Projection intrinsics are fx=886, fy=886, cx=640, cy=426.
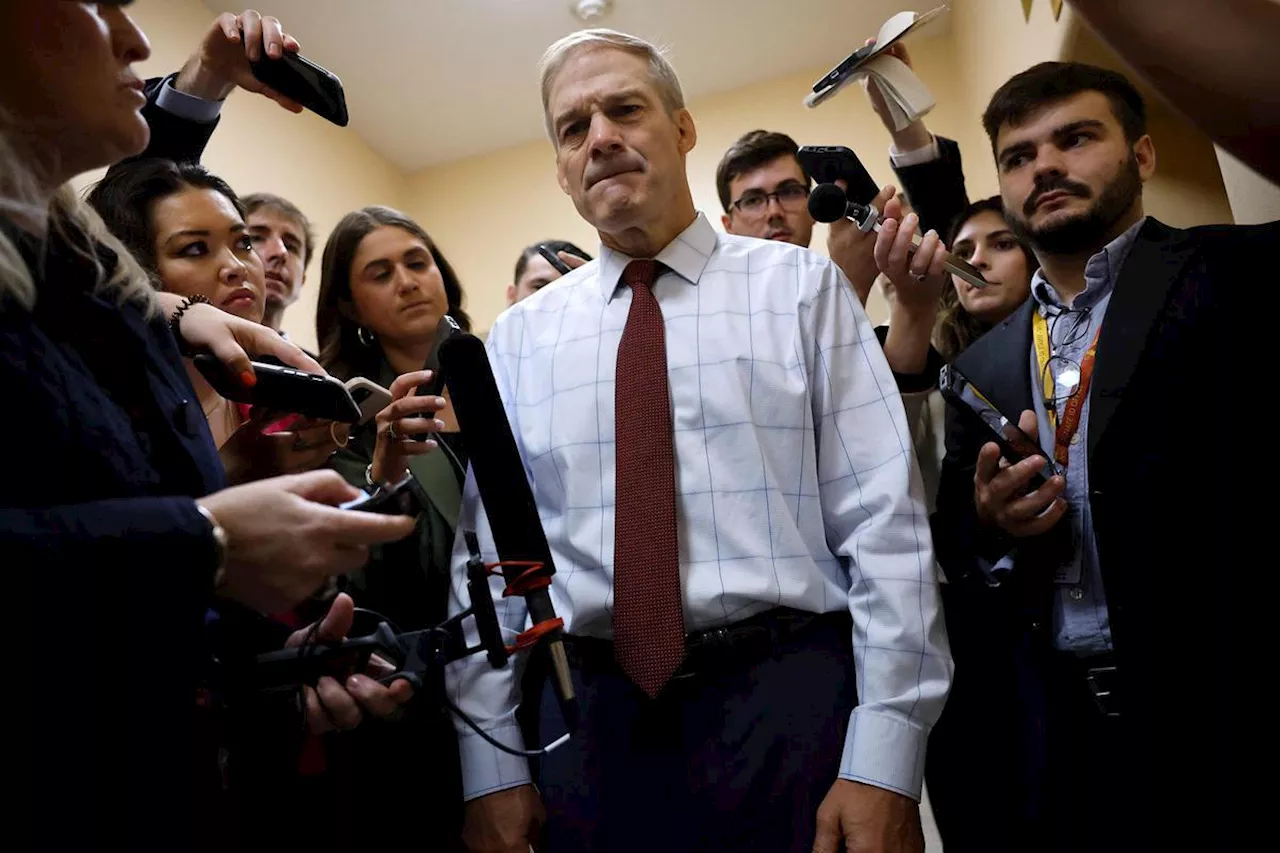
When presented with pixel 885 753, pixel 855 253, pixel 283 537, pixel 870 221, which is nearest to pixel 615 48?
pixel 870 221

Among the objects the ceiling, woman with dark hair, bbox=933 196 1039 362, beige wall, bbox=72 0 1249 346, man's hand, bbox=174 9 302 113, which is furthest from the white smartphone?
the ceiling

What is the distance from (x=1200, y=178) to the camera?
1982 mm

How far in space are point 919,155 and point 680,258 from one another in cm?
73

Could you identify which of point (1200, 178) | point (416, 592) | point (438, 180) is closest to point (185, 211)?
point (416, 592)

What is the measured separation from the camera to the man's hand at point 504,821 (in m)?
1.01

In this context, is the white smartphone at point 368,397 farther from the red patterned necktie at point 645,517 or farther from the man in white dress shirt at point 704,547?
the red patterned necktie at point 645,517

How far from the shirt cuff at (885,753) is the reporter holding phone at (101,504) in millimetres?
525

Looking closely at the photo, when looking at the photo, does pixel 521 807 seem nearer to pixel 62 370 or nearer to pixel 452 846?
pixel 452 846

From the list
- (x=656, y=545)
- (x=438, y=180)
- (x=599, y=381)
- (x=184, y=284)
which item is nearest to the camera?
(x=656, y=545)

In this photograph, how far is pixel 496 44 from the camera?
3.46m

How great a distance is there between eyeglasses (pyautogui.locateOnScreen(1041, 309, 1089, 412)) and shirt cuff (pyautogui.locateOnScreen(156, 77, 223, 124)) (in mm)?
1343

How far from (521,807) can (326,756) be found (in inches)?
10.2

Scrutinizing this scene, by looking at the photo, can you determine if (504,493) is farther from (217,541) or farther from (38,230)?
(38,230)

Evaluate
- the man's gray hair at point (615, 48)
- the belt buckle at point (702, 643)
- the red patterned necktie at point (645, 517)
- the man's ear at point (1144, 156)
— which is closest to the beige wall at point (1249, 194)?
the man's ear at point (1144, 156)
